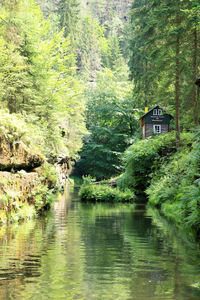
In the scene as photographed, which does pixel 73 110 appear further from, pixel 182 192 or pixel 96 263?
pixel 96 263

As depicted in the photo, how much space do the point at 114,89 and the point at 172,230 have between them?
53.0 metres

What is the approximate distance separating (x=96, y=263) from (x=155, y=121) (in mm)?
34624

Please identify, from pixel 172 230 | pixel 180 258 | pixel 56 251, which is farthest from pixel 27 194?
pixel 180 258

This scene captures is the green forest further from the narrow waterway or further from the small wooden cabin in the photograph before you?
the narrow waterway

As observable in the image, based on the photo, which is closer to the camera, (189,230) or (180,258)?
(180,258)

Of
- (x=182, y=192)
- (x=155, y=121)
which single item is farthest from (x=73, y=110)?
(x=182, y=192)

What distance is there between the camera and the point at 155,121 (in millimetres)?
42562

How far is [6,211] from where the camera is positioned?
15570mm

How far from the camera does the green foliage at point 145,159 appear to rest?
106 feet

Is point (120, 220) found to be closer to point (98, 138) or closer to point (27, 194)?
point (27, 194)

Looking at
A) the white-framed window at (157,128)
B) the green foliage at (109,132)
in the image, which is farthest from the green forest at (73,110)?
the green foliage at (109,132)

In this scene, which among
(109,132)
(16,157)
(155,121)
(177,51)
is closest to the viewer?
(16,157)

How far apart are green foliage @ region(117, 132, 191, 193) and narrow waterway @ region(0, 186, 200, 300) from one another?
58.2 ft

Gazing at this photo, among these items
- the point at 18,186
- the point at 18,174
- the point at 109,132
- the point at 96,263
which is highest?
the point at 109,132
